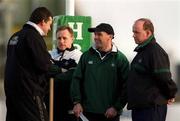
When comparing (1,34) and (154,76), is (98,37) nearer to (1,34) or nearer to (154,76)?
(154,76)

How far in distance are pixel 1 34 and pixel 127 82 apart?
359 cm

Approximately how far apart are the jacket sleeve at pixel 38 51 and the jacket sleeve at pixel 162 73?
981mm

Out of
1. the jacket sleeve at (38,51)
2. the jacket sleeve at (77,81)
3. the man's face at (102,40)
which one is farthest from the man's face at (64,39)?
the jacket sleeve at (38,51)

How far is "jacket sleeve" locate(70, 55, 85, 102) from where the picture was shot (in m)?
6.38

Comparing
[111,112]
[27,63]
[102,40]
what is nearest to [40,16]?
[27,63]

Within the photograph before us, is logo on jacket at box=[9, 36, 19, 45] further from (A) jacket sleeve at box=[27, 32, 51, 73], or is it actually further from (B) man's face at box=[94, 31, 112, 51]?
(B) man's face at box=[94, 31, 112, 51]

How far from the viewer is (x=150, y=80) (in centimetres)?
598

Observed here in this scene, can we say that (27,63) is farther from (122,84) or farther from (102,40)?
(122,84)

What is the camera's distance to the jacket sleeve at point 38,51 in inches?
224

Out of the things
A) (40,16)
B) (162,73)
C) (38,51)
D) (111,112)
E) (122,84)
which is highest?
(40,16)

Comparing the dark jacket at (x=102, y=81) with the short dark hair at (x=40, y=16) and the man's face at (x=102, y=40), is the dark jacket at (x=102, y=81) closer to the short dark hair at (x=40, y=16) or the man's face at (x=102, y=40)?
the man's face at (x=102, y=40)

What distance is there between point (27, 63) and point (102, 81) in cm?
90

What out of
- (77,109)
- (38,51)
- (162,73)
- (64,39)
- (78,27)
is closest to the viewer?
(38,51)

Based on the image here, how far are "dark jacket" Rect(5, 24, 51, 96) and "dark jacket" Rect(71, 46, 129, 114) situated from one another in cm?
68
